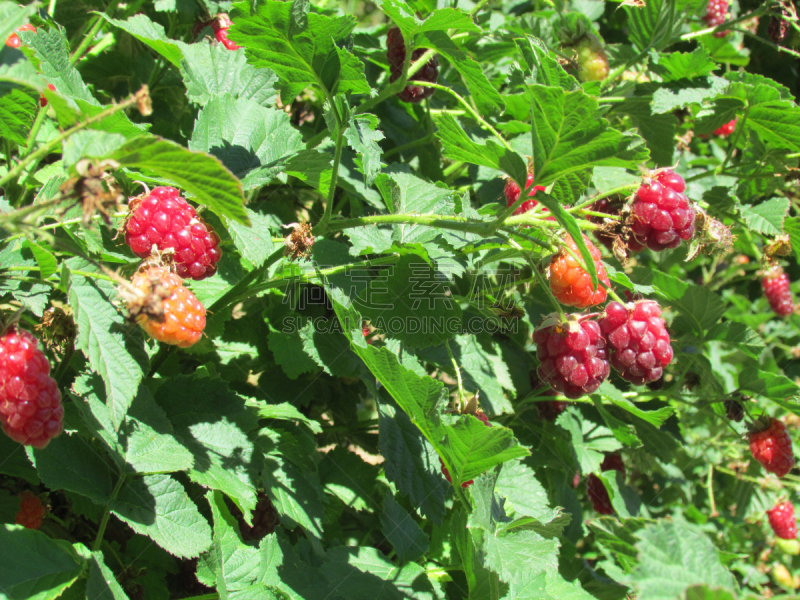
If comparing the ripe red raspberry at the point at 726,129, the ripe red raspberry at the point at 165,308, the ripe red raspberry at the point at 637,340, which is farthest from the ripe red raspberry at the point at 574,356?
the ripe red raspberry at the point at 726,129

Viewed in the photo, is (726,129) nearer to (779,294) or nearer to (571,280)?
(779,294)

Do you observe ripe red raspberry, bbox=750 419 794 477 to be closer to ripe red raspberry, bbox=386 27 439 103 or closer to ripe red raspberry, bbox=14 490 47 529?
ripe red raspberry, bbox=386 27 439 103

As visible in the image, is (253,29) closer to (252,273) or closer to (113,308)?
(252,273)

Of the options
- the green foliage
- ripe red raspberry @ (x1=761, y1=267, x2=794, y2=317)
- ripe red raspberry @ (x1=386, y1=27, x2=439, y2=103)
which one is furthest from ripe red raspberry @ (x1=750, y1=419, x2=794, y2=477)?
ripe red raspberry @ (x1=386, y1=27, x2=439, y2=103)

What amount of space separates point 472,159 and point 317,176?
30 centimetres

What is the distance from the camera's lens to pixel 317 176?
44.9 inches

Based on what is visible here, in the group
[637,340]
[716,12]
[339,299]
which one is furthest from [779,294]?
[339,299]

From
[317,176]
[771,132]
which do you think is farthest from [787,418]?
[317,176]

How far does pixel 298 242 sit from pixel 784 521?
89.7 inches

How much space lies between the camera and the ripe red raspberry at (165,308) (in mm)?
784

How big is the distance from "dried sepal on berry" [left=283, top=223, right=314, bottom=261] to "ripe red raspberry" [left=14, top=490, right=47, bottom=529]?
671 millimetres

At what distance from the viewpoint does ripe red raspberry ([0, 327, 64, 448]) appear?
74 cm

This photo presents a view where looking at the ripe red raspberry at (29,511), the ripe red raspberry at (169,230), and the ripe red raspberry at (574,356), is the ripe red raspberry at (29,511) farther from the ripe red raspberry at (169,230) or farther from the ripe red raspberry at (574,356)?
the ripe red raspberry at (574,356)

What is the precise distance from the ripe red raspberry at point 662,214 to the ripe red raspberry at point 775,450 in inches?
38.2
